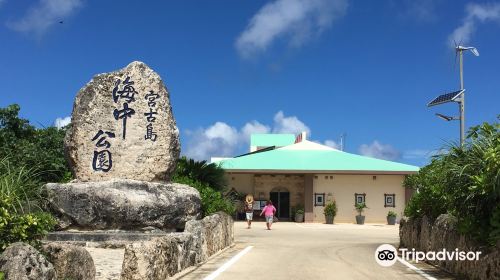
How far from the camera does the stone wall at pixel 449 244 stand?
28.8ft

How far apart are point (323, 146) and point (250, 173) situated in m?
7.98

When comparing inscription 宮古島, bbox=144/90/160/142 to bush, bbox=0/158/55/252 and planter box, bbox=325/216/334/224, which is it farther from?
planter box, bbox=325/216/334/224

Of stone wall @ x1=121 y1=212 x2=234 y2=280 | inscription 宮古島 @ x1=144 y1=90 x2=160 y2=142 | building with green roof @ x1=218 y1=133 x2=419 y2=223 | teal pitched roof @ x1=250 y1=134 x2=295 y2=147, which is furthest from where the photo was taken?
teal pitched roof @ x1=250 y1=134 x2=295 y2=147

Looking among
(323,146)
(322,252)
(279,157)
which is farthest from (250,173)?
(322,252)

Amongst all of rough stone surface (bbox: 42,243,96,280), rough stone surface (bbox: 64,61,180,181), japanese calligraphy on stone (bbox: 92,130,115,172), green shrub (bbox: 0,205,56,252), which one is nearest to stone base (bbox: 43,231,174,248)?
rough stone surface (bbox: 64,61,180,181)

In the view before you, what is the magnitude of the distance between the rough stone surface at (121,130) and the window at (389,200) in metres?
23.3

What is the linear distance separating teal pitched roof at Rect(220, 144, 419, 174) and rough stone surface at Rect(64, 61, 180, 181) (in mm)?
16924

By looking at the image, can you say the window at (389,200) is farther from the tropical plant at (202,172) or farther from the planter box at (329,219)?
the tropical plant at (202,172)

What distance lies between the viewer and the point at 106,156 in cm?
1458

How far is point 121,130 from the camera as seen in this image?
14.8 meters

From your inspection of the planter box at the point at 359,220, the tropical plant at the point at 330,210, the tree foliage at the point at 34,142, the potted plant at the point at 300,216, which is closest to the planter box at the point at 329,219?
the tropical plant at the point at 330,210

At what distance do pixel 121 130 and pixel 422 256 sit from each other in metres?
8.33

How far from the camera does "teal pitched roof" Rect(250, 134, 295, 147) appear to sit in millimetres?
60188

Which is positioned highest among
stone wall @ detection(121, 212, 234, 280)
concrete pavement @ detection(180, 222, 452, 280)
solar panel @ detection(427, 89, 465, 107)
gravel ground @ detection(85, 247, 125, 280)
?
solar panel @ detection(427, 89, 465, 107)
